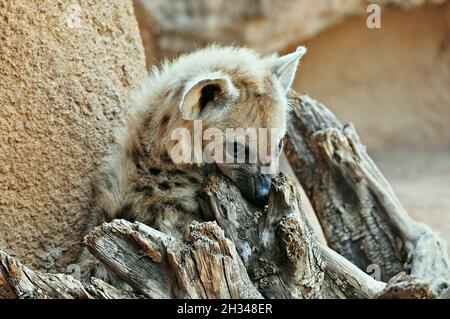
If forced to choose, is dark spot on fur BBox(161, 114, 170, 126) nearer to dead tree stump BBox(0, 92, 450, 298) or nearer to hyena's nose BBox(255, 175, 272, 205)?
dead tree stump BBox(0, 92, 450, 298)

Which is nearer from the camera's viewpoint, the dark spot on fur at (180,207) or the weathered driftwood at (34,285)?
the weathered driftwood at (34,285)

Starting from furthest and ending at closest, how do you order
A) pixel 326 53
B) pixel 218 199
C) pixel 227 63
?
pixel 326 53
pixel 227 63
pixel 218 199

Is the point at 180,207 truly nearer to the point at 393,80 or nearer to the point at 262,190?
the point at 262,190

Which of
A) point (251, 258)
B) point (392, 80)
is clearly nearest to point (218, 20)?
point (392, 80)

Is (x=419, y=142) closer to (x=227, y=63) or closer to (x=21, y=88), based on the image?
(x=227, y=63)

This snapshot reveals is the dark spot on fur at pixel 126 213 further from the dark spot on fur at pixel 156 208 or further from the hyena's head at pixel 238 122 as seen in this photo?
the hyena's head at pixel 238 122

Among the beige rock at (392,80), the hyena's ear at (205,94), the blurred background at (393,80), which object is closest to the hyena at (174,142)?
the hyena's ear at (205,94)
